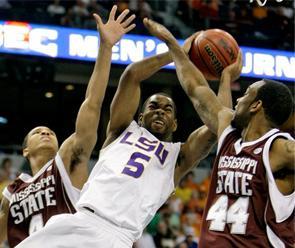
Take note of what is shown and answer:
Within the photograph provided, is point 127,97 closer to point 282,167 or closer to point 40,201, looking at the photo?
Result: point 40,201

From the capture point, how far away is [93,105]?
4656 millimetres

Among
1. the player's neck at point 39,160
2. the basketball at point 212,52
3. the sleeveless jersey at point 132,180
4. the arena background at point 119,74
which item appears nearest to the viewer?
the sleeveless jersey at point 132,180

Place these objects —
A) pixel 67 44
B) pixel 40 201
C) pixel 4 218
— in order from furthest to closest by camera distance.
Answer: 1. pixel 67 44
2. pixel 4 218
3. pixel 40 201

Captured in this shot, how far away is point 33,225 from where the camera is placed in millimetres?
4824

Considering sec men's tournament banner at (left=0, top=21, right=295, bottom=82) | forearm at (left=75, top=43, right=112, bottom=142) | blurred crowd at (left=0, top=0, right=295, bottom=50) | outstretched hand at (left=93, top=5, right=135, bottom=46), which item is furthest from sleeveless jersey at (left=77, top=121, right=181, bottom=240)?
blurred crowd at (left=0, top=0, right=295, bottom=50)

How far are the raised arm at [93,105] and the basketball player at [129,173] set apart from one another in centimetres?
13

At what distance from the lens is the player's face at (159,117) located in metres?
4.69

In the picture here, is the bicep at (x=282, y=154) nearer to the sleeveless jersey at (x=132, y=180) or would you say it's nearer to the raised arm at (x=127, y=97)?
the sleeveless jersey at (x=132, y=180)

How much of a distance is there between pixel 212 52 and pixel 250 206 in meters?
1.27

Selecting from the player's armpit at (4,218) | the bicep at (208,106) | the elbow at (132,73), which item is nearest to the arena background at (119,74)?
the player's armpit at (4,218)

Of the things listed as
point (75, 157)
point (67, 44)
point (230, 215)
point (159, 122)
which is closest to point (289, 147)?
point (230, 215)

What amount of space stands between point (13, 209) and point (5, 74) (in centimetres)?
896

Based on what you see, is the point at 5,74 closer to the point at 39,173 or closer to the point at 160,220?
the point at 160,220

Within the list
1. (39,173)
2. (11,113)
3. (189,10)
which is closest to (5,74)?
(11,113)
